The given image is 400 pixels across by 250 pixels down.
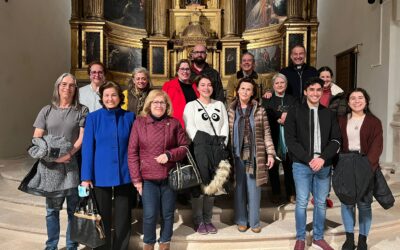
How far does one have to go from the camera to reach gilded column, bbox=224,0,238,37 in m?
10.7

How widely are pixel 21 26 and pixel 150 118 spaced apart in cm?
570

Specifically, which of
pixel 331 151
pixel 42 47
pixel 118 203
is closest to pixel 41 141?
pixel 118 203

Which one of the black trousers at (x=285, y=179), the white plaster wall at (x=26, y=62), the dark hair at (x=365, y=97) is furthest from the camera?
the white plaster wall at (x=26, y=62)

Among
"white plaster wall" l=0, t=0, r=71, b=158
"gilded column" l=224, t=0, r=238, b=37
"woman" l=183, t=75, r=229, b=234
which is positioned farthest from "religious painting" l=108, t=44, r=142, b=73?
"woman" l=183, t=75, r=229, b=234

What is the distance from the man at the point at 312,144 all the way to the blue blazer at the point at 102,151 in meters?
1.51

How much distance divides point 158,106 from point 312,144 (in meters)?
1.39

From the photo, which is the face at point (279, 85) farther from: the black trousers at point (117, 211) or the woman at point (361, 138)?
the black trousers at point (117, 211)

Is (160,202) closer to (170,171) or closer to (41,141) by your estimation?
(170,171)

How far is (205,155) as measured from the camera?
337cm

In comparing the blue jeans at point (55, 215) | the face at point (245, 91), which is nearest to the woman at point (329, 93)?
the face at point (245, 91)

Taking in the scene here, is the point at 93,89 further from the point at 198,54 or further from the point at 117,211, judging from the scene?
the point at 117,211

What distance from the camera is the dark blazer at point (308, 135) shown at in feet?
10.7

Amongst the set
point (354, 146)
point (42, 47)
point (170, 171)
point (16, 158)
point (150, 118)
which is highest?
point (42, 47)

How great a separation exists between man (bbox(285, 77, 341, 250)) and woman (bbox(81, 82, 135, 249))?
4.82 ft
